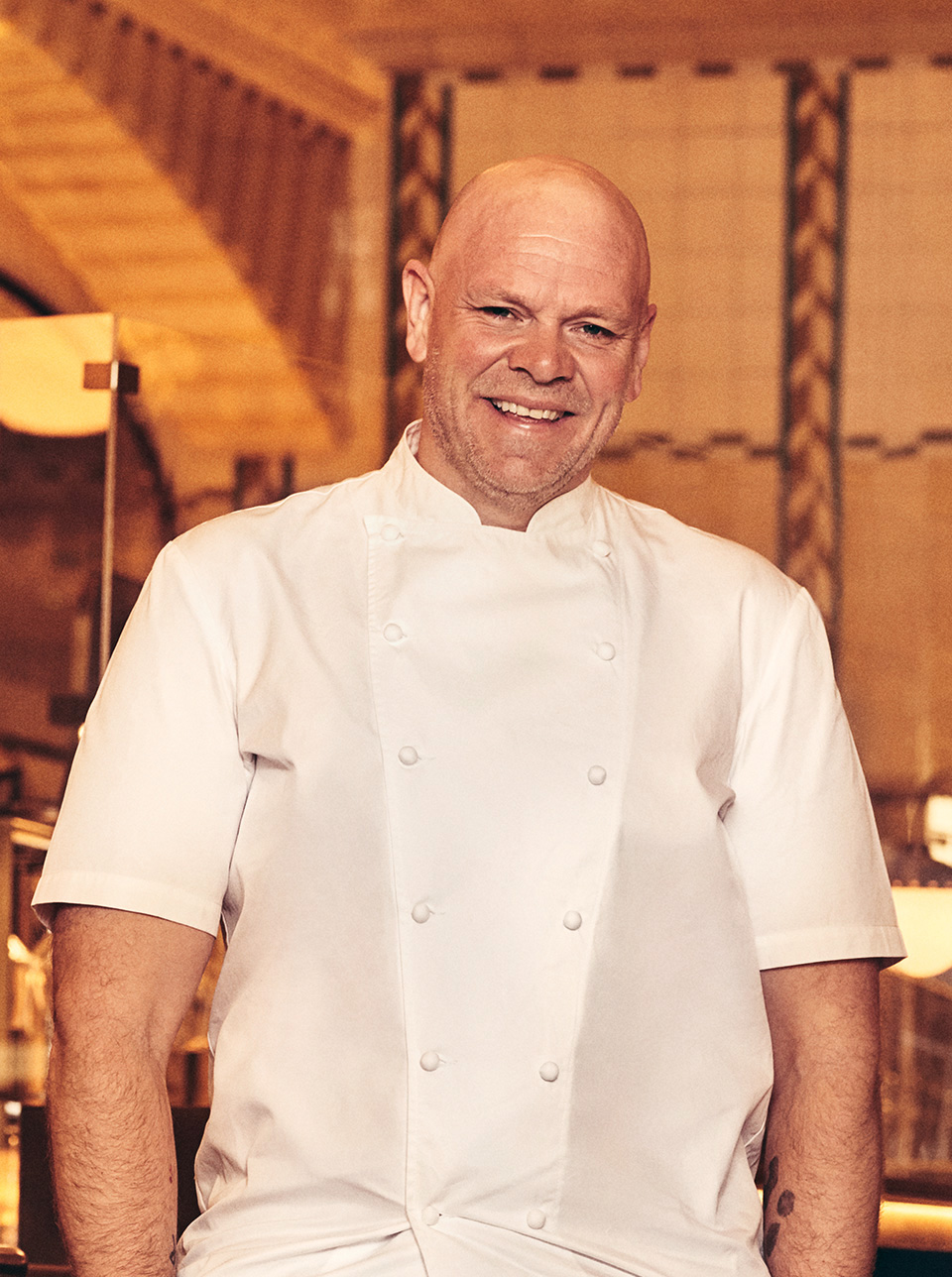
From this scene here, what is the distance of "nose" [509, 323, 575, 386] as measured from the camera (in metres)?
1.52

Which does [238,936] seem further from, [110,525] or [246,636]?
[110,525]

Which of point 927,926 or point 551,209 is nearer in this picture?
point 551,209

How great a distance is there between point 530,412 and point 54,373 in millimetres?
1912

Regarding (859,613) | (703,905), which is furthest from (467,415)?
(859,613)

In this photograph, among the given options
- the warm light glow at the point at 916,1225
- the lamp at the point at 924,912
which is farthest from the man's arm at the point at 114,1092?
the lamp at the point at 924,912

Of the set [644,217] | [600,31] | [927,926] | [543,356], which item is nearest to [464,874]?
[543,356]

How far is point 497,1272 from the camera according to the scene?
4.31ft

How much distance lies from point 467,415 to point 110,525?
6.38 feet

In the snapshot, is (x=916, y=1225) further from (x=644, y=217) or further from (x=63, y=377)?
(x=644, y=217)

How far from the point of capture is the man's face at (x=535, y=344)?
1.54 metres

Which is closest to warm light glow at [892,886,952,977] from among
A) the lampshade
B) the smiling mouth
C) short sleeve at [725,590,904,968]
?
short sleeve at [725,590,904,968]

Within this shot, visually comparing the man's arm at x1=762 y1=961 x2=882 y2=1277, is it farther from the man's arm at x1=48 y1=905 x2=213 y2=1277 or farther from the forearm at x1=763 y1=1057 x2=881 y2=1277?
the man's arm at x1=48 y1=905 x2=213 y2=1277

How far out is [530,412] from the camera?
1.55 m

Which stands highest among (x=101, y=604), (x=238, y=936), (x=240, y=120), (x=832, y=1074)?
(x=240, y=120)
